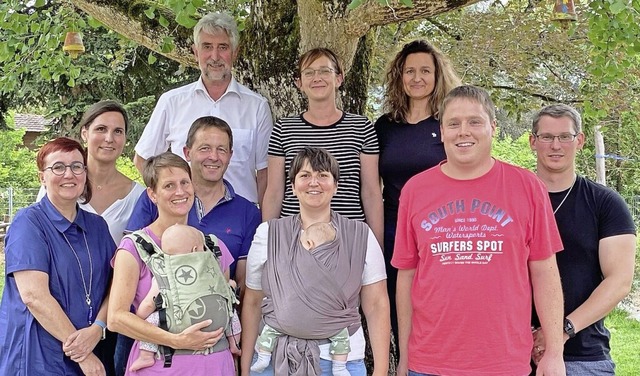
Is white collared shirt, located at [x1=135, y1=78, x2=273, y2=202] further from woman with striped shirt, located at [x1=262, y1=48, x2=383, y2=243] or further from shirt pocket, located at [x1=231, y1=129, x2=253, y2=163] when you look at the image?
woman with striped shirt, located at [x1=262, y1=48, x2=383, y2=243]

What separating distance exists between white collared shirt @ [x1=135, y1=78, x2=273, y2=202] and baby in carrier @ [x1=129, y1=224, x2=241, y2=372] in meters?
1.05

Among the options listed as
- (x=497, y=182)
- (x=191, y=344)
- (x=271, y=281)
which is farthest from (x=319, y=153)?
(x=191, y=344)

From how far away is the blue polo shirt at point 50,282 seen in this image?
10.3ft

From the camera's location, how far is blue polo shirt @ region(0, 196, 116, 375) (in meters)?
3.14

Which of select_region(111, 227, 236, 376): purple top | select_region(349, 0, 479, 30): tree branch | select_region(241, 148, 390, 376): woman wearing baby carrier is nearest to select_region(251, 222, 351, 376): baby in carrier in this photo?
select_region(241, 148, 390, 376): woman wearing baby carrier

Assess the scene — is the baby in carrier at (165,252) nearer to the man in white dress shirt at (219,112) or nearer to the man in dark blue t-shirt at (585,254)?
the man in white dress shirt at (219,112)

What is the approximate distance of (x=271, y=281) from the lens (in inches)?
124

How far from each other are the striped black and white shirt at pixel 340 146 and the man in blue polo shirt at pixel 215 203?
30 cm

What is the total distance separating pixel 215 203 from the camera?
354cm

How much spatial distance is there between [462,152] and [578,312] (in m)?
0.97

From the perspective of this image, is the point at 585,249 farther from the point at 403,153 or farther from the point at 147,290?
the point at 147,290

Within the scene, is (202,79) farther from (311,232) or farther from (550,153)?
(550,153)

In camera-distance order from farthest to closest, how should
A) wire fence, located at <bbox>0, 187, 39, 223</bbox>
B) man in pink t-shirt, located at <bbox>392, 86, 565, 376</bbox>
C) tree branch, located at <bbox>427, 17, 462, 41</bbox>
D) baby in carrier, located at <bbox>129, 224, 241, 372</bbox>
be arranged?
wire fence, located at <bbox>0, 187, 39, 223</bbox> < tree branch, located at <bbox>427, 17, 462, 41</bbox> < baby in carrier, located at <bbox>129, 224, 241, 372</bbox> < man in pink t-shirt, located at <bbox>392, 86, 565, 376</bbox>

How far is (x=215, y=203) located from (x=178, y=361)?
873 millimetres
